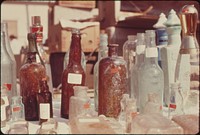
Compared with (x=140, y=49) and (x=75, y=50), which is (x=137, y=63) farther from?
(x=75, y=50)

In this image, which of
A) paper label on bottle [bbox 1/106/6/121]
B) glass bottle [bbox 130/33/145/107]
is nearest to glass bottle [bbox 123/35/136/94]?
glass bottle [bbox 130/33/145/107]

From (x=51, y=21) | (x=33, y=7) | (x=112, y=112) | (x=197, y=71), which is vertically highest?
(x=33, y=7)

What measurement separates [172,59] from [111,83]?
222 millimetres

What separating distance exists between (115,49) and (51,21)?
1.83 meters

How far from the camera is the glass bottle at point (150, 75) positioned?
0.82 metres

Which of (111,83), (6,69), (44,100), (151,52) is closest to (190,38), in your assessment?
(151,52)

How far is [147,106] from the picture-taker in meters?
0.70

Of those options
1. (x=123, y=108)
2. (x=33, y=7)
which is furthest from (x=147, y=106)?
(x=33, y=7)

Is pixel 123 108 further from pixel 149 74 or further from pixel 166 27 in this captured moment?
pixel 166 27

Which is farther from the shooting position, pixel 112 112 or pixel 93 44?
pixel 93 44

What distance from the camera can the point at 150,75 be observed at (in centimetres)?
82

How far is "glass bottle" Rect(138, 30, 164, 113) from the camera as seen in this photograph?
2.69ft

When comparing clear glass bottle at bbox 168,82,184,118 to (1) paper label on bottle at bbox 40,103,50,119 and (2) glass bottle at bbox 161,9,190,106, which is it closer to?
(2) glass bottle at bbox 161,9,190,106

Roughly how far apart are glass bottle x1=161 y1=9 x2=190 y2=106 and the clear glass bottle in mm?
82
